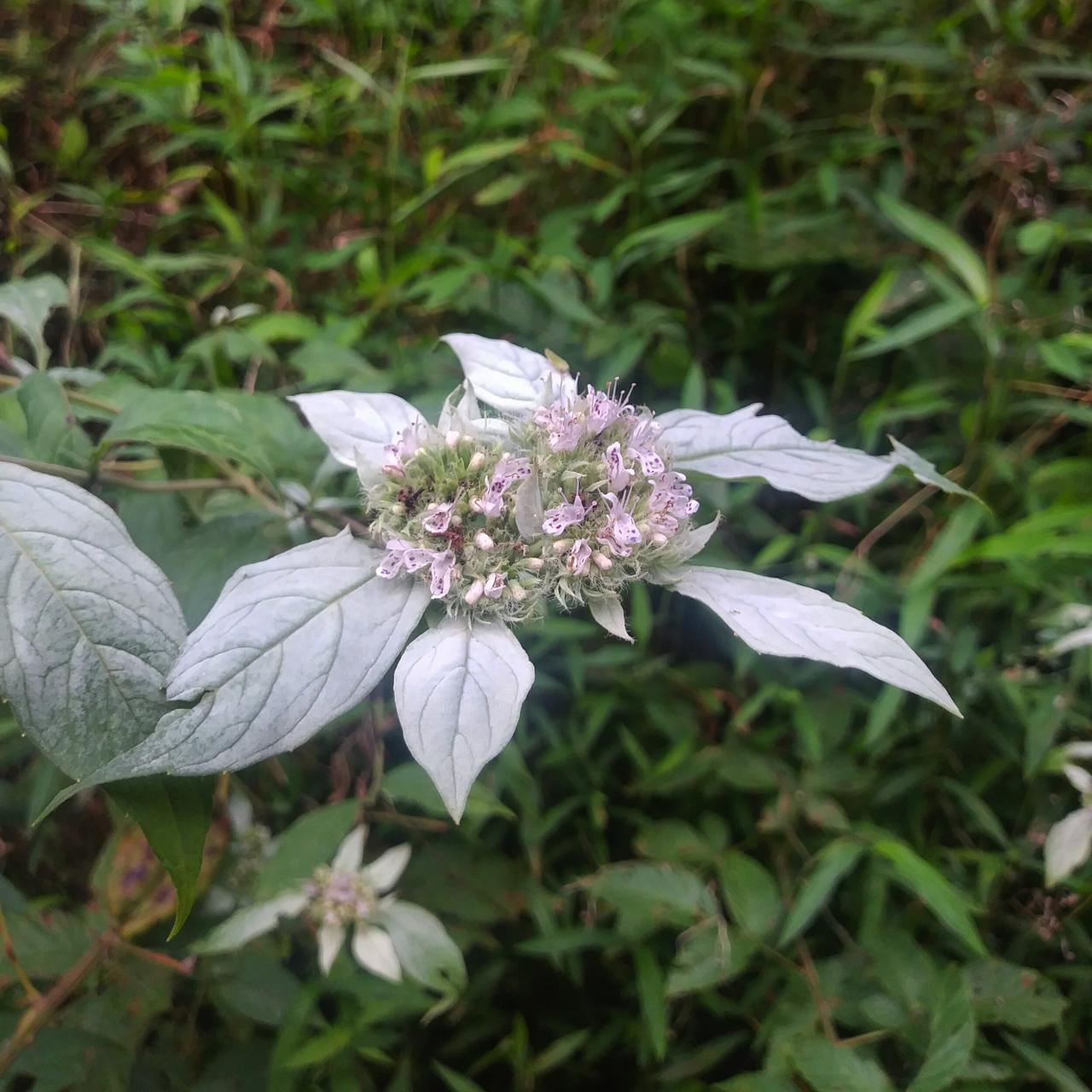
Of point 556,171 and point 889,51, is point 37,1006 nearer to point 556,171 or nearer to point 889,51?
point 556,171

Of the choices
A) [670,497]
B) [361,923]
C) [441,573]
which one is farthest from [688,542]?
[361,923]

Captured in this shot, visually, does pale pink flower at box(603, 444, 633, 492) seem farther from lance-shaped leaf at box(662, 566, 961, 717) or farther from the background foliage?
the background foliage

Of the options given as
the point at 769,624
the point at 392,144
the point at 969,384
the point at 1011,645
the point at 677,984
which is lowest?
the point at 677,984

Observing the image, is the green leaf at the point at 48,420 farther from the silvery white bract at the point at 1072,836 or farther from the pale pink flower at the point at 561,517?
the silvery white bract at the point at 1072,836

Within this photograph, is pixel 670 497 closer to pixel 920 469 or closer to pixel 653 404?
pixel 920 469

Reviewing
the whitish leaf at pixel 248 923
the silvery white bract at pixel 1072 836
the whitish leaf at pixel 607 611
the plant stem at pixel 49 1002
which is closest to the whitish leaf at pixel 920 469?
the whitish leaf at pixel 607 611

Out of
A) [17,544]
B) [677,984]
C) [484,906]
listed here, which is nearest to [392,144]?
[17,544]

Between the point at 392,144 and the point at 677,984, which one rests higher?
the point at 392,144
